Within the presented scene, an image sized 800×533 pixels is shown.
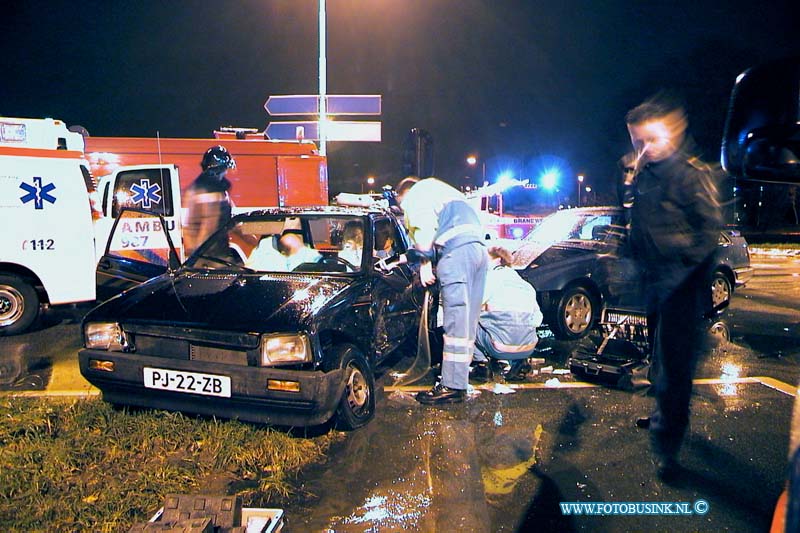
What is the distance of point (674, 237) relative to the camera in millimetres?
3301

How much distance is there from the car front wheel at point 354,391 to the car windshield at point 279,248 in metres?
0.80

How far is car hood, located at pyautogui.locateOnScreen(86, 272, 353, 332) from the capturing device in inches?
136

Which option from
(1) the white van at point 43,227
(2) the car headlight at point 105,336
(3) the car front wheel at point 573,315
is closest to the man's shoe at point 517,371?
(3) the car front wheel at point 573,315

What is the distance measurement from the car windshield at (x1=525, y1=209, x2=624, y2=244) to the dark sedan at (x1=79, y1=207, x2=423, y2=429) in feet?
10.3

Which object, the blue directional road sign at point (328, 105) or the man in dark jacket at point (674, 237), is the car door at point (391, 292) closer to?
the man in dark jacket at point (674, 237)

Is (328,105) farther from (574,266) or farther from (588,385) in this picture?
(588,385)

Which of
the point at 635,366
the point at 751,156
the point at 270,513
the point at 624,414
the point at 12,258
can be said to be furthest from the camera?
the point at 12,258

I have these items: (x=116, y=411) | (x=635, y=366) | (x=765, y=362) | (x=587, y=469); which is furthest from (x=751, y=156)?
(x=765, y=362)

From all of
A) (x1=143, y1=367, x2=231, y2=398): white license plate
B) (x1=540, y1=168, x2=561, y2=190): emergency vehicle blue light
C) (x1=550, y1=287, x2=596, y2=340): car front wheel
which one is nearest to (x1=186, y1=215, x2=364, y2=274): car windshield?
(x1=143, y1=367, x2=231, y2=398): white license plate

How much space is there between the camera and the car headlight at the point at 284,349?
3357 mm

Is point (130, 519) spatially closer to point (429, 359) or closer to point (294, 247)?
point (294, 247)

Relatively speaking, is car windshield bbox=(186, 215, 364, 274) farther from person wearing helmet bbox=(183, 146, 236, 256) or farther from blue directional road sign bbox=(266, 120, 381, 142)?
blue directional road sign bbox=(266, 120, 381, 142)

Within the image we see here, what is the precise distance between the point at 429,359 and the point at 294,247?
1.69 m

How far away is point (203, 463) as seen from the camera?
3383 mm
